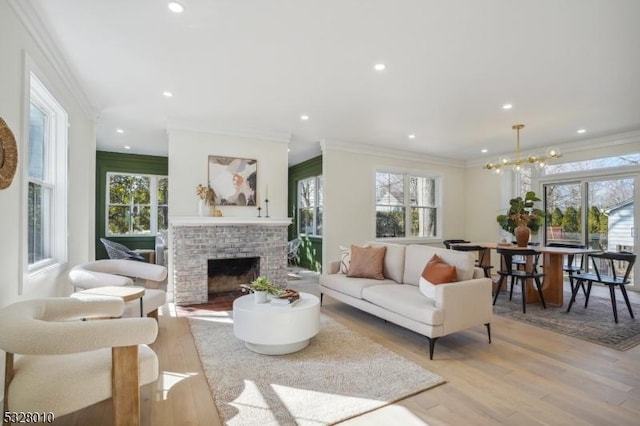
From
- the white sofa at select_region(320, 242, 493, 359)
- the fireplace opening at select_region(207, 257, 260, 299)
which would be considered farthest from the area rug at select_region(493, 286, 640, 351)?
the fireplace opening at select_region(207, 257, 260, 299)

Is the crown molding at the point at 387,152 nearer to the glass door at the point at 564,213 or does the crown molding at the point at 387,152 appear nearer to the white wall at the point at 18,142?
the glass door at the point at 564,213

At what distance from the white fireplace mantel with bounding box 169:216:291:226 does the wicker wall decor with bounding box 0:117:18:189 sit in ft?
8.43

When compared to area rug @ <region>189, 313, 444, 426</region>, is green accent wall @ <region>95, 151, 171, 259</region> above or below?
above

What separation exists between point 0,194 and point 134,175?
6.01 m

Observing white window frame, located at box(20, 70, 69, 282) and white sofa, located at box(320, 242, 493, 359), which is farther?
white window frame, located at box(20, 70, 69, 282)

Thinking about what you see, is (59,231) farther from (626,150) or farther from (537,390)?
(626,150)

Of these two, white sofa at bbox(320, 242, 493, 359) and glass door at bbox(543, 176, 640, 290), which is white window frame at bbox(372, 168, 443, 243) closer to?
glass door at bbox(543, 176, 640, 290)

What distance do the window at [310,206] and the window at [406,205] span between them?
4.79ft

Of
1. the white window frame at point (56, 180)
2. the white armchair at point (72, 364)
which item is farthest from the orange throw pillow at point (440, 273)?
the white window frame at point (56, 180)

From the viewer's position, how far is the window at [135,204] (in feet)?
24.5

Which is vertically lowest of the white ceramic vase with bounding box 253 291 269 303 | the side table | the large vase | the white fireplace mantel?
the white ceramic vase with bounding box 253 291 269 303

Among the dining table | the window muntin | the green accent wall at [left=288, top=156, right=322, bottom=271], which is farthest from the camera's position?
the green accent wall at [left=288, top=156, right=322, bottom=271]

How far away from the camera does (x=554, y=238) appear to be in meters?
6.80

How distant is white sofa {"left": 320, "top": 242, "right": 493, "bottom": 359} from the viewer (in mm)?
2979
